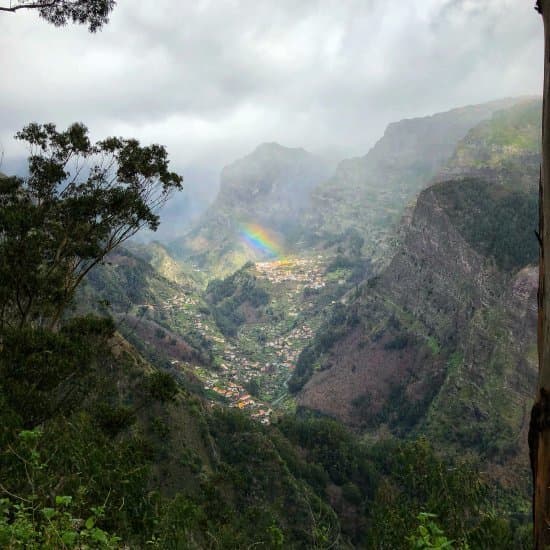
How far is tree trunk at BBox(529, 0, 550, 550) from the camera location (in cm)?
312

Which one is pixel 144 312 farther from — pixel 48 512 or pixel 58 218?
pixel 48 512

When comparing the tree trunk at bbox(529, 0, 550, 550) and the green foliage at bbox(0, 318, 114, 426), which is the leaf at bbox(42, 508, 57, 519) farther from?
the green foliage at bbox(0, 318, 114, 426)

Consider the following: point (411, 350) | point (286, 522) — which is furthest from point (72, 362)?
point (411, 350)

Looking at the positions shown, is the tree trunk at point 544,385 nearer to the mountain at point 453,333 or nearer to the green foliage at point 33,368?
the green foliage at point 33,368

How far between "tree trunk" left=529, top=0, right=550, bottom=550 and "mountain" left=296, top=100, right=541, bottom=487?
85936mm

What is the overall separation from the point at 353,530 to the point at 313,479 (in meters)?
9.97

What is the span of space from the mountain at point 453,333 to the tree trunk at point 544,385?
85.9m

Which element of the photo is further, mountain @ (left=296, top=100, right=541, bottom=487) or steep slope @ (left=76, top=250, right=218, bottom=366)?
steep slope @ (left=76, top=250, right=218, bottom=366)

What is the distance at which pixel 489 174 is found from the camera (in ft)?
603

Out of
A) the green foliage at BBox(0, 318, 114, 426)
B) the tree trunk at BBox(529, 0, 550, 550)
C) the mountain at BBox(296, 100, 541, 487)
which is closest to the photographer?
the tree trunk at BBox(529, 0, 550, 550)

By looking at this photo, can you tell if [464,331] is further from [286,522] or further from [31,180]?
[31,180]

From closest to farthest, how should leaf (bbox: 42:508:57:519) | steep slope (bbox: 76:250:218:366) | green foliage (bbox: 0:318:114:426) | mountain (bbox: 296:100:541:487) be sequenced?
1. leaf (bbox: 42:508:57:519)
2. green foliage (bbox: 0:318:114:426)
3. mountain (bbox: 296:100:541:487)
4. steep slope (bbox: 76:250:218:366)

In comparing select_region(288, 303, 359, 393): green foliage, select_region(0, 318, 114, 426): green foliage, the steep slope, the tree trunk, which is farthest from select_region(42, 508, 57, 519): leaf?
select_region(288, 303, 359, 393): green foliage

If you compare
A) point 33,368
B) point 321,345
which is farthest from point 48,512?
point 321,345
